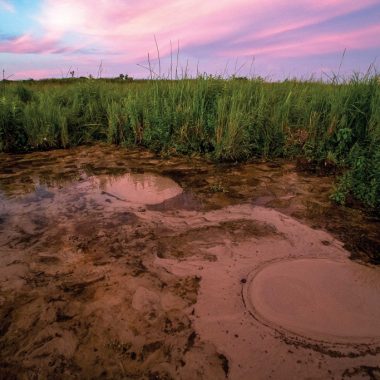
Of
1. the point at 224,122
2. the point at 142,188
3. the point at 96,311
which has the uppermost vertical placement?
the point at 224,122

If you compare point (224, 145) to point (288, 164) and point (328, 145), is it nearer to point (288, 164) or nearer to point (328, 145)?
point (288, 164)

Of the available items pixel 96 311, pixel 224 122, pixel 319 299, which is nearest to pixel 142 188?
pixel 224 122

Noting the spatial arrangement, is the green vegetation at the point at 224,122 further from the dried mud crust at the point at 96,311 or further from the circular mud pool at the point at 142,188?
the dried mud crust at the point at 96,311

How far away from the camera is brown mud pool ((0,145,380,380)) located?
1726mm

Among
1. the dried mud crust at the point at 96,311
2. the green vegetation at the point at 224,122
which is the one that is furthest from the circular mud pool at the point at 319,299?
the green vegetation at the point at 224,122

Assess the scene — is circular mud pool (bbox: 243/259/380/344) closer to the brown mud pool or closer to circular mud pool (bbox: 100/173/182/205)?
the brown mud pool

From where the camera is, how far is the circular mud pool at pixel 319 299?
1926 millimetres

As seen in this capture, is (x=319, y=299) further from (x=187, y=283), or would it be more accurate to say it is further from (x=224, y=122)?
(x=224, y=122)

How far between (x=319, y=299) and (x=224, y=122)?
3.60 meters

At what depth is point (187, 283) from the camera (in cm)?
229

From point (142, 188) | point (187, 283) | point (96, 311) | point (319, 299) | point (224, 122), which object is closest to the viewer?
point (96, 311)

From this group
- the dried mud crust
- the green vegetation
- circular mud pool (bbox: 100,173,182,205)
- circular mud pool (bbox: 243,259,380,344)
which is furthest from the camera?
the green vegetation

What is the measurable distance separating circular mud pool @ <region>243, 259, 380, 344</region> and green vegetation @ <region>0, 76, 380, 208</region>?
2.11 metres

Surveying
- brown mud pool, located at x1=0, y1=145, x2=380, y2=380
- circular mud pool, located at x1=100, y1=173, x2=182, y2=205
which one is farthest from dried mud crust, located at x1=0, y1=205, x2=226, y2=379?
circular mud pool, located at x1=100, y1=173, x2=182, y2=205
